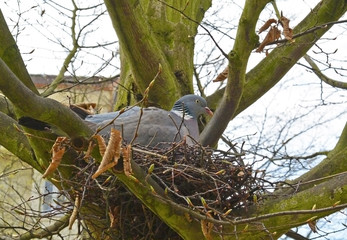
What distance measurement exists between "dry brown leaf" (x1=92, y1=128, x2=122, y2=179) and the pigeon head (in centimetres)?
196

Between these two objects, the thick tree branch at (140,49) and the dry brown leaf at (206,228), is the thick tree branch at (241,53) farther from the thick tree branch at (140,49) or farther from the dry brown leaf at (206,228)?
the dry brown leaf at (206,228)

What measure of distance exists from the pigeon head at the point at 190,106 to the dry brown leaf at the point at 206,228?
57.1 inches

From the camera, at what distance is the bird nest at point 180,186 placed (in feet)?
9.52

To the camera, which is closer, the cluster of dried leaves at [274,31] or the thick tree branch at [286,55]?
the cluster of dried leaves at [274,31]

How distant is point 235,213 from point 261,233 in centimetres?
18

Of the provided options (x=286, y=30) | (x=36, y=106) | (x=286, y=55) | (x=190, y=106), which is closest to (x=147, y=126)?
(x=190, y=106)

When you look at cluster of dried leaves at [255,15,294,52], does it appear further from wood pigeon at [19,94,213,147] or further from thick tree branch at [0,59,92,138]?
thick tree branch at [0,59,92,138]

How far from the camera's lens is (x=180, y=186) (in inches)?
118

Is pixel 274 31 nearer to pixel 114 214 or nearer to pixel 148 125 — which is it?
pixel 148 125

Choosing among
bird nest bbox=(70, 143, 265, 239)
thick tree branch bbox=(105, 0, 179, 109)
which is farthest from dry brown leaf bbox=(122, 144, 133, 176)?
thick tree branch bbox=(105, 0, 179, 109)

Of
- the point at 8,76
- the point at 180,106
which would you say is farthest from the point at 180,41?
the point at 8,76

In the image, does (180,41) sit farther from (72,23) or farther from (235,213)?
(235,213)

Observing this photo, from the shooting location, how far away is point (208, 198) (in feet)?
9.89

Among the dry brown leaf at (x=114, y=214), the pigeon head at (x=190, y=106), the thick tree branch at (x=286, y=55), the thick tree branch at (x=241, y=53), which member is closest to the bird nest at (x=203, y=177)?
the dry brown leaf at (x=114, y=214)
